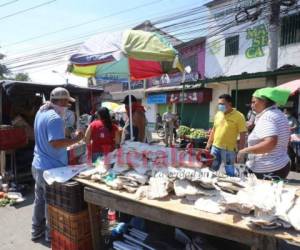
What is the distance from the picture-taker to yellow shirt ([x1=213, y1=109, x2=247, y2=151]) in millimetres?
4938

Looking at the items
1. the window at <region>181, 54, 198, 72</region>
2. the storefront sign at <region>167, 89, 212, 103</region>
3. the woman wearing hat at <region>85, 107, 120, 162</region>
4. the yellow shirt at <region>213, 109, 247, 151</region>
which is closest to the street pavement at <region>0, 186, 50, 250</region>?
the woman wearing hat at <region>85, 107, 120, 162</region>

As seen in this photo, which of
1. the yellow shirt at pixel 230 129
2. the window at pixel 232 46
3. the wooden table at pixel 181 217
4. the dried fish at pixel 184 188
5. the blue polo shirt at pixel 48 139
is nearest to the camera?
the wooden table at pixel 181 217

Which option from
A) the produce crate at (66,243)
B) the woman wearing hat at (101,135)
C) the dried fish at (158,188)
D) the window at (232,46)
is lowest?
the produce crate at (66,243)

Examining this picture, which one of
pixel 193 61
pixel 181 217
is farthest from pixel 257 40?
pixel 181 217

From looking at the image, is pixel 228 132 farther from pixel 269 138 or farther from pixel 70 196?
pixel 70 196

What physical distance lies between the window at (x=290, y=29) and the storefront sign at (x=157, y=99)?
845cm

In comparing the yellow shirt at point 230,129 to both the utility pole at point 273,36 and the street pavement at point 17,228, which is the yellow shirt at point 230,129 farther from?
the utility pole at point 273,36

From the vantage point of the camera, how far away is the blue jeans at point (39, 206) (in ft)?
11.9

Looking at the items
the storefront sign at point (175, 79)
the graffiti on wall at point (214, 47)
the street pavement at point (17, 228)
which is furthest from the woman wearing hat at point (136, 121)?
the graffiti on wall at point (214, 47)

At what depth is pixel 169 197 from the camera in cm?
259

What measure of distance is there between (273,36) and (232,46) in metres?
4.79

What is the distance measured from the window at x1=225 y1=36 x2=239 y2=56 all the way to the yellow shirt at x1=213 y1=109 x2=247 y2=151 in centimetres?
1254

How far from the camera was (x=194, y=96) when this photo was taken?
59.6 feet

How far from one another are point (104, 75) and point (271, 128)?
11.6ft
